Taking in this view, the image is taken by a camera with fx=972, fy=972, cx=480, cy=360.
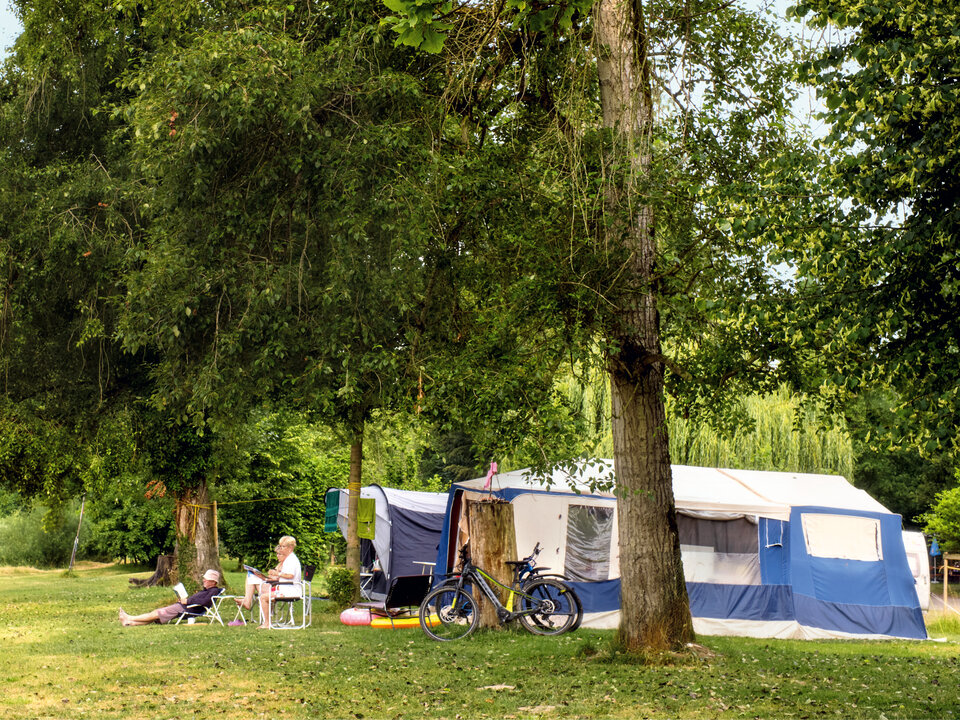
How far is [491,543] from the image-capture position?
12.0 m

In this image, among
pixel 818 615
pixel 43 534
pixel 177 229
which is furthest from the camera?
pixel 43 534

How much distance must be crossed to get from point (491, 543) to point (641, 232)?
4.62m

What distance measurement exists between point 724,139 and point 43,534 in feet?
111

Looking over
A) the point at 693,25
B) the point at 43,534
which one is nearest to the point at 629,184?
the point at 693,25

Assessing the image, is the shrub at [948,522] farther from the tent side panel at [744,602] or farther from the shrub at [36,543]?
the shrub at [36,543]

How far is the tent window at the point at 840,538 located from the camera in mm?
14219

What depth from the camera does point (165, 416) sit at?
15688 millimetres

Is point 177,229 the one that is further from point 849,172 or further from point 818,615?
point 818,615

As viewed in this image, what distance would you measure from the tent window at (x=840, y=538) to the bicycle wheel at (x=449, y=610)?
562 centimetres

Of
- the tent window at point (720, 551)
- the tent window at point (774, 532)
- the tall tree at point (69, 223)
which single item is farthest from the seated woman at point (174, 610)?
the tent window at point (774, 532)

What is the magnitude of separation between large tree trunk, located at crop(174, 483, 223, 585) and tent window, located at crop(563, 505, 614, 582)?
26.2 feet

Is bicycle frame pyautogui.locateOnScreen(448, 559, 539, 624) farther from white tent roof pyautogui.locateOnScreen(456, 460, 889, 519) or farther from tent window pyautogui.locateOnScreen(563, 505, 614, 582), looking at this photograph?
tent window pyautogui.locateOnScreen(563, 505, 614, 582)

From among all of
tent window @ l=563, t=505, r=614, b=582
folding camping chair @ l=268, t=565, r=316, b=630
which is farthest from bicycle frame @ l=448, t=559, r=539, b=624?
tent window @ l=563, t=505, r=614, b=582

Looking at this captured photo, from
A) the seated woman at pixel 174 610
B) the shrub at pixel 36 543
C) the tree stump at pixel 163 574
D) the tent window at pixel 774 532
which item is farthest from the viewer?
the shrub at pixel 36 543
